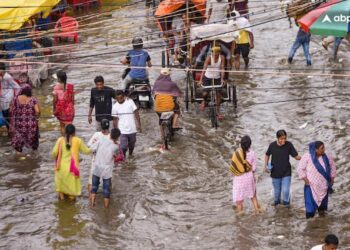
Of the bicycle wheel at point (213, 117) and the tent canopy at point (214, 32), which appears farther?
the tent canopy at point (214, 32)

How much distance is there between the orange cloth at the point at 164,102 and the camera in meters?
13.4

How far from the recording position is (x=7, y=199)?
1176 cm

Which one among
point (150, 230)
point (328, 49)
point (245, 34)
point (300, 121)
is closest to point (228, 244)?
point (150, 230)

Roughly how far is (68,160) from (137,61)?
425cm

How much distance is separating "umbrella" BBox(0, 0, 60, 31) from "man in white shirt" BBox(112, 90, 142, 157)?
420 centimetres

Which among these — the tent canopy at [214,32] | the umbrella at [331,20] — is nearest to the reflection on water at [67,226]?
the umbrella at [331,20]

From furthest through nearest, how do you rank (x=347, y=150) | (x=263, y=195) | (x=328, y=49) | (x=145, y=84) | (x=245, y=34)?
(x=328, y=49) → (x=245, y=34) → (x=145, y=84) → (x=347, y=150) → (x=263, y=195)

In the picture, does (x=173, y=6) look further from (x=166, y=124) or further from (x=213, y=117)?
(x=166, y=124)

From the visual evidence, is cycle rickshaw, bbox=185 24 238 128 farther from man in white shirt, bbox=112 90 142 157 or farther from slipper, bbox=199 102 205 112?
man in white shirt, bbox=112 90 142 157

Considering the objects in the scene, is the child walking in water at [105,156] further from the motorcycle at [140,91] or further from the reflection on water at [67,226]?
the motorcycle at [140,91]

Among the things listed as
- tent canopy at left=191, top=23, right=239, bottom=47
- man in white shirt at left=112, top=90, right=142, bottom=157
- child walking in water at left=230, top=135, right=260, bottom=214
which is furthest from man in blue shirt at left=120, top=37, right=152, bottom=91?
child walking in water at left=230, top=135, right=260, bottom=214

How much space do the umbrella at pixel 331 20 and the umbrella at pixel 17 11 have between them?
679cm

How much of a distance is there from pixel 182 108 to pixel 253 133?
213 cm

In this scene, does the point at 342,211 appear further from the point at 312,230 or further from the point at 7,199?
the point at 7,199
